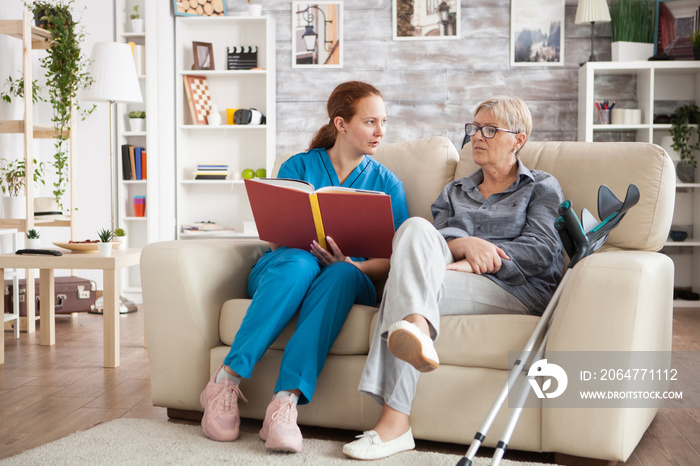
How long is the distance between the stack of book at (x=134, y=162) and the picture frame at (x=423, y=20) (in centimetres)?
198

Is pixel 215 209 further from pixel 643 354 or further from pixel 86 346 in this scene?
pixel 643 354

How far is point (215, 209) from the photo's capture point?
5.08 m

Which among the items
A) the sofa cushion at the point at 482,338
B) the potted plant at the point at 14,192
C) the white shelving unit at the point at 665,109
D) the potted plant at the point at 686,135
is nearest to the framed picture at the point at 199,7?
the potted plant at the point at 14,192

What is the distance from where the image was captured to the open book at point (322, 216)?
6.53ft

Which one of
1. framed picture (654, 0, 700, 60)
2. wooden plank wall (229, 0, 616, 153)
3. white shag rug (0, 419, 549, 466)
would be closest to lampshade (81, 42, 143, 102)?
wooden plank wall (229, 0, 616, 153)

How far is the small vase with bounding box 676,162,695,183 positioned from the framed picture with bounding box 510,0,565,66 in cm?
108

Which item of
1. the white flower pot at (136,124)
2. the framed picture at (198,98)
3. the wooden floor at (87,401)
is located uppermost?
the framed picture at (198,98)

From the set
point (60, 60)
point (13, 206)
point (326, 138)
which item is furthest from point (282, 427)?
→ point (60, 60)

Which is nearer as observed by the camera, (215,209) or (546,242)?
(546,242)

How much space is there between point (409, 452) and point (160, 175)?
3.49m

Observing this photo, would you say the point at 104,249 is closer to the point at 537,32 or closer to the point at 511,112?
the point at 511,112

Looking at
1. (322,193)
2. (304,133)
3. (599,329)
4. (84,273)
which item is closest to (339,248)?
(322,193)

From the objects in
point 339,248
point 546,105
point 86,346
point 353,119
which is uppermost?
point 546,105

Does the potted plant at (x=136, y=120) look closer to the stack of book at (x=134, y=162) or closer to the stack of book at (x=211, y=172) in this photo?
the stack of book at (x=134, y=162)
